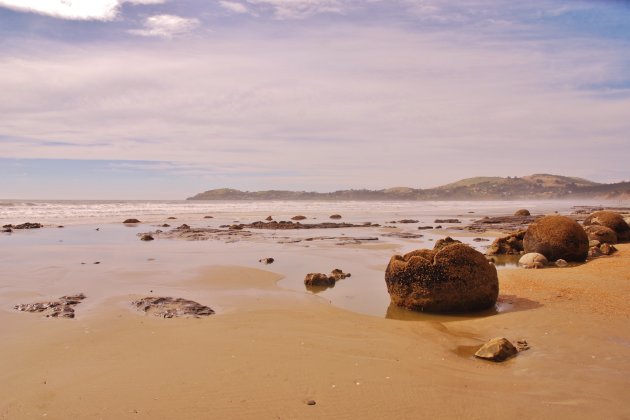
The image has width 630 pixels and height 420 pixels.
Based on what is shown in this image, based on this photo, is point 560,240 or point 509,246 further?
point 509,246

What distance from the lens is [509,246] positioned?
15523 mm

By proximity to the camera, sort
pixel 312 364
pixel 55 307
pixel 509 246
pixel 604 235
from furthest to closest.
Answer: pixel 604 235 < pixel 509 246 < pixel 55 307 < pixel 312 364

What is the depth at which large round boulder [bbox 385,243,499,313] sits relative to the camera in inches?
324

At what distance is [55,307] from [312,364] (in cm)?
478

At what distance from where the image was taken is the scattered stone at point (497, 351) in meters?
5.77

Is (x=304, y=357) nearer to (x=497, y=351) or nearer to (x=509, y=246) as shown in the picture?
(x=497, y=351)

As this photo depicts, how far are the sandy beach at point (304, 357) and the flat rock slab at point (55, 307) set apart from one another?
20cm

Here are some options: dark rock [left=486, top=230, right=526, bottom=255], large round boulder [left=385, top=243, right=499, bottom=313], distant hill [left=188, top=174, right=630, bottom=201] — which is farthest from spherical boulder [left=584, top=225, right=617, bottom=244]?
distant hill [left=188, top=174, right=630, bottom=201]

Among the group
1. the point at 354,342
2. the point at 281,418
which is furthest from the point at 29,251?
the point at 281,418

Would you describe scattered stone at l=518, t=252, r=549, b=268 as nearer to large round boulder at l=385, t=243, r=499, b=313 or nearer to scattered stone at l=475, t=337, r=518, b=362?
large round boulder at l=385, t=243, r=499, b=313

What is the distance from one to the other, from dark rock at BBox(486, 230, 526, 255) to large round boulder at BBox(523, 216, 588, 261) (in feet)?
4.18

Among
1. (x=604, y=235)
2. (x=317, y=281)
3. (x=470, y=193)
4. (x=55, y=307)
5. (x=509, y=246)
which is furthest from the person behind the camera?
(x=470, y=193)

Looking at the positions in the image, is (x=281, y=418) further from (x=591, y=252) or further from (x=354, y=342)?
(x=591, y=252)

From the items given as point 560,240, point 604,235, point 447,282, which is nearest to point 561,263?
point 560,240
